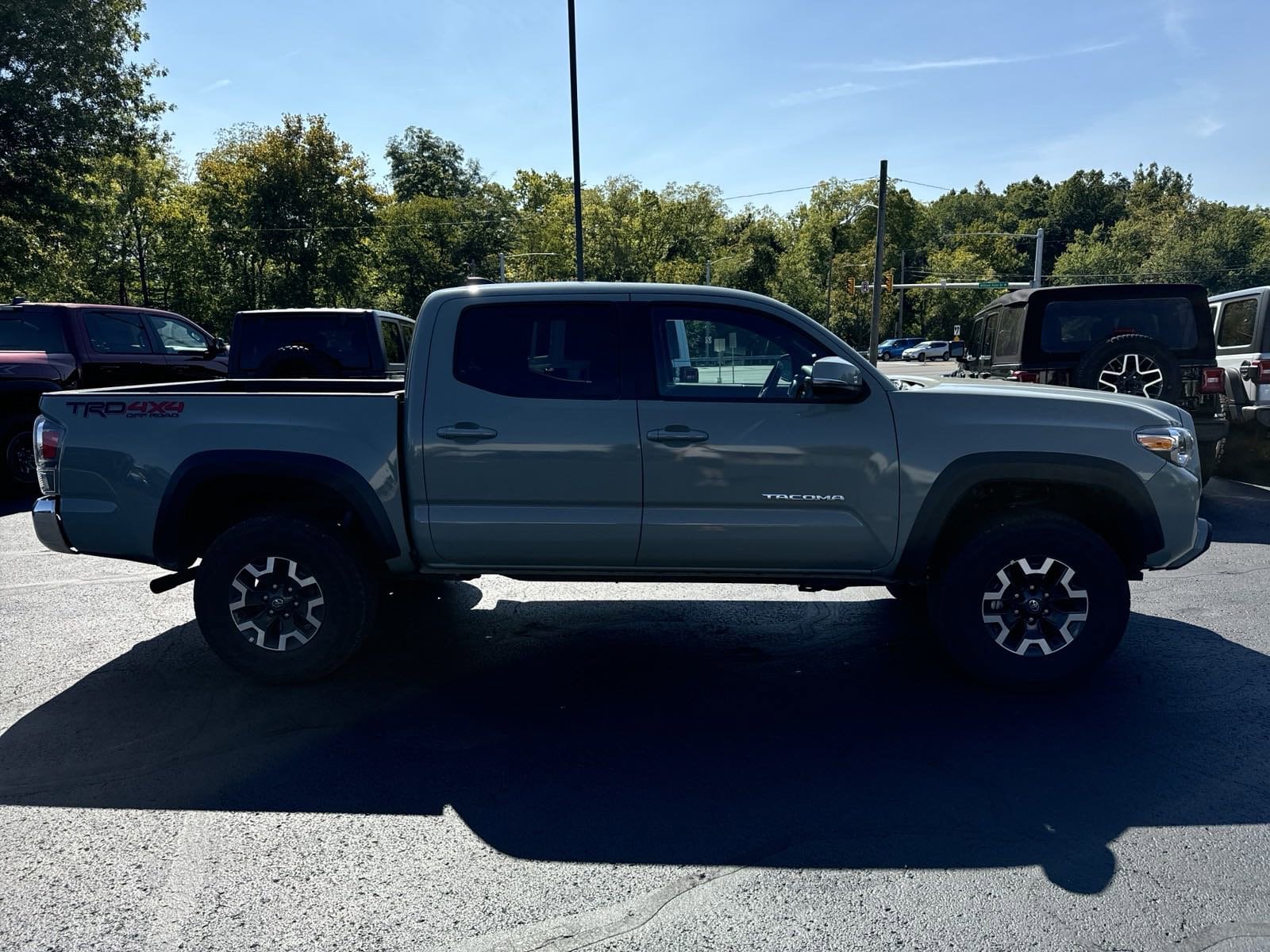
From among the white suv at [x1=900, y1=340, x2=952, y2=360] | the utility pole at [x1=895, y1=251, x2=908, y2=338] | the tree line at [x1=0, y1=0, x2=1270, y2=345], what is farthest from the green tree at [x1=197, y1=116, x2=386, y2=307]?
the utility pole at [x1=895, y1=251, x2=908, y2=338]

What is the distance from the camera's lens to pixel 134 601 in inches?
245

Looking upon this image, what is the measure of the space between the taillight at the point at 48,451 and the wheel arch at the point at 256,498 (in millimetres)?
606

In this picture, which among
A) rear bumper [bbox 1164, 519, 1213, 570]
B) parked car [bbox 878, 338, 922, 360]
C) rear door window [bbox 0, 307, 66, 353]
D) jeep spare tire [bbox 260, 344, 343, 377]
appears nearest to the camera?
rear bumper [bbox 1164, 519, 1213, 570]

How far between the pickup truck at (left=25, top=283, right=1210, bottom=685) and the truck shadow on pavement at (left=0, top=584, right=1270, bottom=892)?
40 centimetres

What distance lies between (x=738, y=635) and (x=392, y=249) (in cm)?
6034

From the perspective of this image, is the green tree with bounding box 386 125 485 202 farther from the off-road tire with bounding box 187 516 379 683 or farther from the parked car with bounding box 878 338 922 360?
the off-road tire with bounding box 187 516 379 683

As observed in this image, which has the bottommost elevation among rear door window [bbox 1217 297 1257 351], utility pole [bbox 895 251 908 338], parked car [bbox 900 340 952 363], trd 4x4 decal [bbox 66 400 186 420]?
parked car [bbox 900 340 952 363]

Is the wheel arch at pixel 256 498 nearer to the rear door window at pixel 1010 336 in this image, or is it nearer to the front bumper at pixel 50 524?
the front bumper at pixel 50 524

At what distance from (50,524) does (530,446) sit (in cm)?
246

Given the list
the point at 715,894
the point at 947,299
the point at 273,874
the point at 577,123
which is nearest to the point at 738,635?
the point at 715,894

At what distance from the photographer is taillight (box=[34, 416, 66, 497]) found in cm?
452

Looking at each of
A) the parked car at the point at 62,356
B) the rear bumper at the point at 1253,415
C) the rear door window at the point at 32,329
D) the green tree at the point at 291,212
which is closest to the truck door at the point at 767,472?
the rear bumper at the point at 1253,415

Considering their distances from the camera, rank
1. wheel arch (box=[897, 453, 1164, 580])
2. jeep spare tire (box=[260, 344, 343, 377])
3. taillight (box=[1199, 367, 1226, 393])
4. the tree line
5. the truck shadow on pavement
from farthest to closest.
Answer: the tree line < jeep spare tire (box=[260, 344, 343, 377]) < taillight (box=[1199, 367, 1226, 393]) < wheel arch (box=[897, 453, 1164, 580]) < the truck shadow on pavement

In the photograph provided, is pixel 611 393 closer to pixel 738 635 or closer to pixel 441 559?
pixel 441 559
